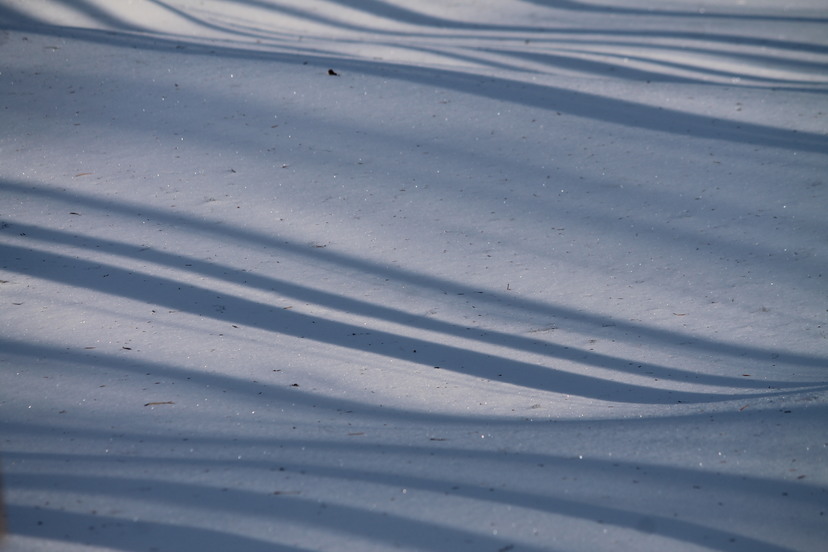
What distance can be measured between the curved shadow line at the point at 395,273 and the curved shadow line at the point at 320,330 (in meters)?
0.35

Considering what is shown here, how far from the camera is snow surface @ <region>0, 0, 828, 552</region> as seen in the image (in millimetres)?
1955

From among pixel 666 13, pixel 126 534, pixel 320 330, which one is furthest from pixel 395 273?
pixel 666 13

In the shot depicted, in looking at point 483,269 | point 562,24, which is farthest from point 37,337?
point 562,24

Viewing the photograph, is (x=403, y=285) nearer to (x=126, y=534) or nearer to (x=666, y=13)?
(x=126, y=534)

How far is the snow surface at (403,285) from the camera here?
1.96m

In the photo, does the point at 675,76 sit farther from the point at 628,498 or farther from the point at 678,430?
the point at 628,498

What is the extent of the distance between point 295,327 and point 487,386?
74 cm

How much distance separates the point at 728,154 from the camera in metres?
4.09

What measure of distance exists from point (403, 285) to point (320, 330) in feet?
1.47

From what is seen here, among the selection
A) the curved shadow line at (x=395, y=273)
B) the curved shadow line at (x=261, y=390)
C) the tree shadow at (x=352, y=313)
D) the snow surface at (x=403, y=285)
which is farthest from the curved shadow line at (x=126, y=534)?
the curved shadow line at (x=395, y=273)

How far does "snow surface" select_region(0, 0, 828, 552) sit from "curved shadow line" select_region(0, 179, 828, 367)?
14 mm

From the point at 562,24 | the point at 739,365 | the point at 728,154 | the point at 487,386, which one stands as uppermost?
the point at 562,24

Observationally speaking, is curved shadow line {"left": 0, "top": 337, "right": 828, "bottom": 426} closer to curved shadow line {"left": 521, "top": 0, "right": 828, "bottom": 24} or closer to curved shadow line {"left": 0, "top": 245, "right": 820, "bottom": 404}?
curved shadow line {"left": 0, "top": 245, "right": 820, "bottom": 404}

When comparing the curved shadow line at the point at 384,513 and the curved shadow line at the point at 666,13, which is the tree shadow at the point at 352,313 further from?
the curved shadow line at the point at 666,13
